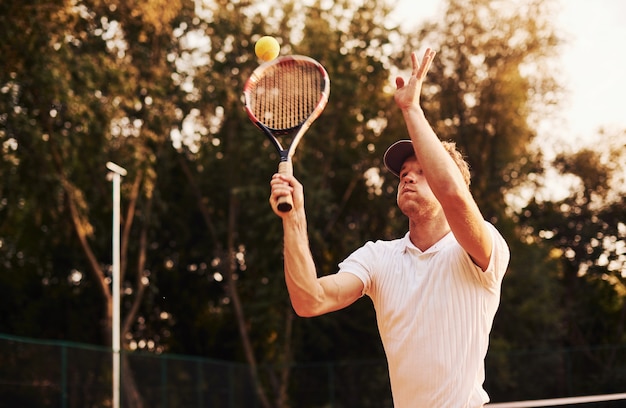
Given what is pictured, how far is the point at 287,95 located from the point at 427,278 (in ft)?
6.15

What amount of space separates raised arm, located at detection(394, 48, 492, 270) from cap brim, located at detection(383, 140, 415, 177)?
35cm

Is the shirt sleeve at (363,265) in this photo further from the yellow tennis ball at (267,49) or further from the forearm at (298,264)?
the yellow tennis ball at (267,49)

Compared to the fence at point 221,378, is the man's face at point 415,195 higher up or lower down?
lower down

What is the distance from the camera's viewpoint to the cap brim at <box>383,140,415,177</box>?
3.50m

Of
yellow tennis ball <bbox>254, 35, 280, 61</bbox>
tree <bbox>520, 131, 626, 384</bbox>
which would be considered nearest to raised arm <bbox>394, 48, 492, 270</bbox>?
yellow tennis ball <bbox>254, 35, 280, 61</bbox>

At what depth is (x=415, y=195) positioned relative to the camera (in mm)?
3355

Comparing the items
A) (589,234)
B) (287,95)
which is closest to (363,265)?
(287,95)

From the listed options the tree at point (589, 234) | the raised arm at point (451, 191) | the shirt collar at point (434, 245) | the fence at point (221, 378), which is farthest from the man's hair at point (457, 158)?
the tree at point (589, 234)

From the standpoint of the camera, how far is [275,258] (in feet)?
83.6

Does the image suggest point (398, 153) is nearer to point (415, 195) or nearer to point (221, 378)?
point (415, 195)

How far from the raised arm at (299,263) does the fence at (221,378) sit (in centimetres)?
1110

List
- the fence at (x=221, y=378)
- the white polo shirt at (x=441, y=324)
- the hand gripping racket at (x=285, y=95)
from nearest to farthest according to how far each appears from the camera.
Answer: the white polo shirt at (x=441, y=324) < the hand gripping racket at (x=285, y=95) < the fence at (x=221, y=378)

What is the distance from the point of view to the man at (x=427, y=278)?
3.07m

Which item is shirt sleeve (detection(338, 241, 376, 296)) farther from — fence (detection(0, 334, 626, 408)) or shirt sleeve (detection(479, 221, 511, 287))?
fence (detection(0, 334, 626, 408))
